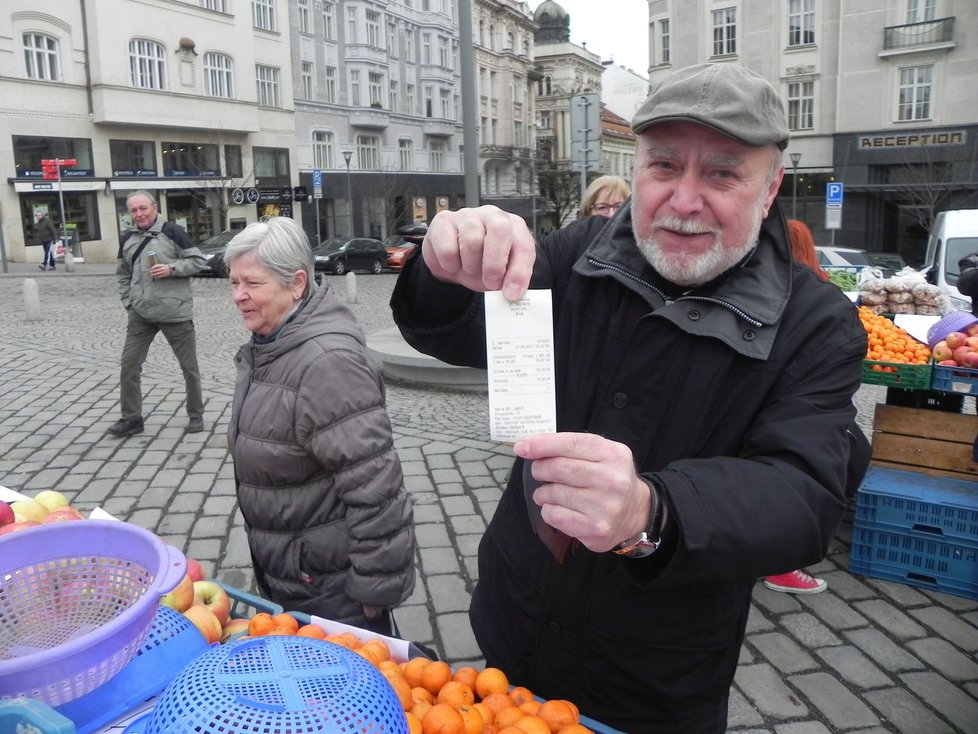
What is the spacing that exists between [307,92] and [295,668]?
44300 mm

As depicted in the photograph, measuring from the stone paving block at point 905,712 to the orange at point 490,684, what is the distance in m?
2.11

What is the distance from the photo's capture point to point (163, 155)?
33688 millimetres

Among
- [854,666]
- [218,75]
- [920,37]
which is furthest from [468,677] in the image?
[920,37]

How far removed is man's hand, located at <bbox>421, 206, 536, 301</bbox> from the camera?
1.34m

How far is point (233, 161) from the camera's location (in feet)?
120

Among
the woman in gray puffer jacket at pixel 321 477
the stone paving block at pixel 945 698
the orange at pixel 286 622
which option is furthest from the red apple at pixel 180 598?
the stone paving block at pixel 945 698

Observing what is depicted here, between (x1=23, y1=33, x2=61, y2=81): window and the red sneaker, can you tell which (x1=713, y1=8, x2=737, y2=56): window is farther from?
the red sneaker

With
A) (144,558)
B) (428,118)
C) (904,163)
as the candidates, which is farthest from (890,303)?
(428,118)

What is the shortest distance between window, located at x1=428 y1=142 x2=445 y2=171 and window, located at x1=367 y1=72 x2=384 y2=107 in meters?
5.58

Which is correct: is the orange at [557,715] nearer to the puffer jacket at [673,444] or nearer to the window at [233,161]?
the puffer jacket at [673,444]

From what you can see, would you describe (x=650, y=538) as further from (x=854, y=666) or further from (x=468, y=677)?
(x=854, y=666)

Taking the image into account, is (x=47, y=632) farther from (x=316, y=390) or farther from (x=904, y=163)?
(x=904, y=163)

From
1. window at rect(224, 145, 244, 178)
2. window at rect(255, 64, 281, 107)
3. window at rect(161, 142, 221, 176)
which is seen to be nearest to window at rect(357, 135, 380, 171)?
window at rect(255, 64, 281, 107)

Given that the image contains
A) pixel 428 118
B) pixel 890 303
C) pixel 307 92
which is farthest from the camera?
pixel 428 118
